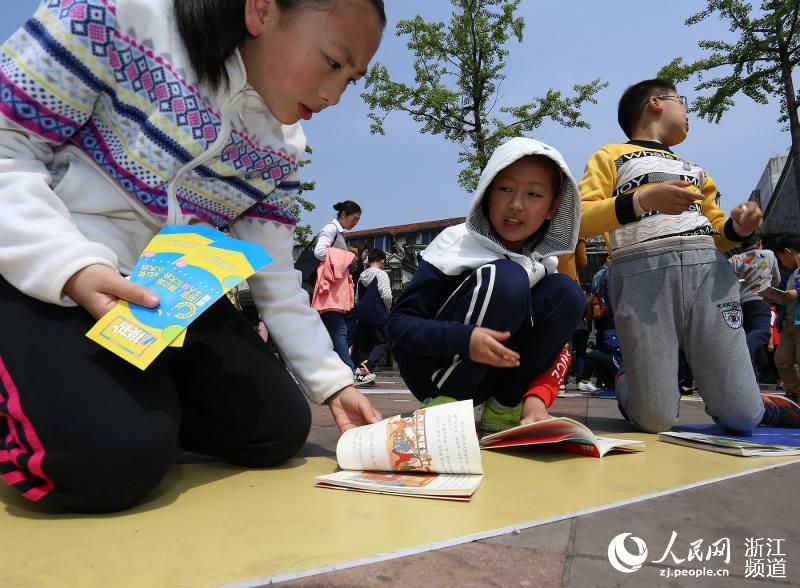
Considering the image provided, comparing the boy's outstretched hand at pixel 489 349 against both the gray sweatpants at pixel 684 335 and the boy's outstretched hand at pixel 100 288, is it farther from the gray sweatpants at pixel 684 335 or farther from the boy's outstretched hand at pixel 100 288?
the boy's outstretched hand at pixel 100 288

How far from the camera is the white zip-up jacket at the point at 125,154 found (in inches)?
46.9

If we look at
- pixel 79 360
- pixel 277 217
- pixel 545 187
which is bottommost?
pixel 79 360

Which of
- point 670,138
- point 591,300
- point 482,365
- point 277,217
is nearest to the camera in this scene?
point 277,217

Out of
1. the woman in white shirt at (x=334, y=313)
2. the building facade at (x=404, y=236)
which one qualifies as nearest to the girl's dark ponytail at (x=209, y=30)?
the woman in white shirt at (x=334, y=313)

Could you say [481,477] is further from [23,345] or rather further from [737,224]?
[737,224]

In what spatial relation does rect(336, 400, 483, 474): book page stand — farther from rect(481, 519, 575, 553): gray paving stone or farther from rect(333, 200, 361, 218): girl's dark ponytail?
rect(333, 200, 361, 218): girl's dark ponytail

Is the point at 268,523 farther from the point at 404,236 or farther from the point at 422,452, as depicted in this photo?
the point at 404,236

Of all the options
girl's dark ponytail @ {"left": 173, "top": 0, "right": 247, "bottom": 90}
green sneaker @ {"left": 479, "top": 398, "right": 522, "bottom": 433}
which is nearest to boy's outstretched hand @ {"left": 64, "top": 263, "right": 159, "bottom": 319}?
girl's dark ponytail @ {"left": 173, "top": 0, "right": 247, "bottom": 90}

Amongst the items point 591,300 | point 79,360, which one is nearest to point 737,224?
point 79,360

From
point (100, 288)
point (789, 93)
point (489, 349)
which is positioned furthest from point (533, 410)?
point (789, 93)

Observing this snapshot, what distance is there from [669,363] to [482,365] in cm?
80

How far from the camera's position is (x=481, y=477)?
4.56 feet

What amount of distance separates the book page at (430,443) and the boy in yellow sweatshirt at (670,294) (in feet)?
3.89

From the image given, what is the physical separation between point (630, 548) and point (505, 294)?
109 cm
